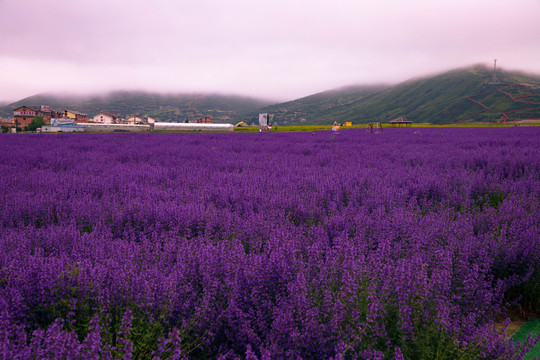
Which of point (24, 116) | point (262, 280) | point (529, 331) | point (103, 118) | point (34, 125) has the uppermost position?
point (103, 118)

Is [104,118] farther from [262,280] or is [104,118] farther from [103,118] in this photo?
[262,280]

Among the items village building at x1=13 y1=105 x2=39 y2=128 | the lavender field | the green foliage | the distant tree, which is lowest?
the green foliage

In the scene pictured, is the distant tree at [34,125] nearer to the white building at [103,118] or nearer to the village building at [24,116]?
the village building at [24,116]

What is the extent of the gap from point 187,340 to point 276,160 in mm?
6094

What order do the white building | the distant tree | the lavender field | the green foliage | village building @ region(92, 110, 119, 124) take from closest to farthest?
the lavender field
the green foliage
the distant tree
village building @ region(92, 110, 119, 124)
the white building

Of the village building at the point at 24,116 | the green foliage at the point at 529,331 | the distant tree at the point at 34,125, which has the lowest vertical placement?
the green foliage at the point at 529,331

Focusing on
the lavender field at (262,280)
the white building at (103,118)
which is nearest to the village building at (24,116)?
the white building at (103,118)

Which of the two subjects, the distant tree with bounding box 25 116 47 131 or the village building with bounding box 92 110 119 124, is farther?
the village building with bounding box 92 110 119 124

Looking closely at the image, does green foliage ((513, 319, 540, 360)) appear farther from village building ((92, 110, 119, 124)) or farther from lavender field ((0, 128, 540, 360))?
village building ((92, 110, 119, 124))

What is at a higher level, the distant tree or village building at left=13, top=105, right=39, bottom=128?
village building at left=13, top=105, right=39, bottom=128

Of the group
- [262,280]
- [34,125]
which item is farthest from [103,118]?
[262,280]

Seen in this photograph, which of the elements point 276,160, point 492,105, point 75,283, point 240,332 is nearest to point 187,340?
point 240,332

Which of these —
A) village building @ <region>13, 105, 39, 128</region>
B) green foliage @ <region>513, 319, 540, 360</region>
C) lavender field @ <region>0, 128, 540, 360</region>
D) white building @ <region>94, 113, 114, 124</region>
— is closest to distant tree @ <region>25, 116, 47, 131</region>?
village building @ <region>13, 105, 39, 128</region>

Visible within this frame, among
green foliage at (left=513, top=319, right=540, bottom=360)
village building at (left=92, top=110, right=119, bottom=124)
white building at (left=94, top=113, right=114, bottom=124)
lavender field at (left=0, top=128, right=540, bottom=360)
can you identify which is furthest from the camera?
white building at (left=94, top=113, right=114, bottom=124)
